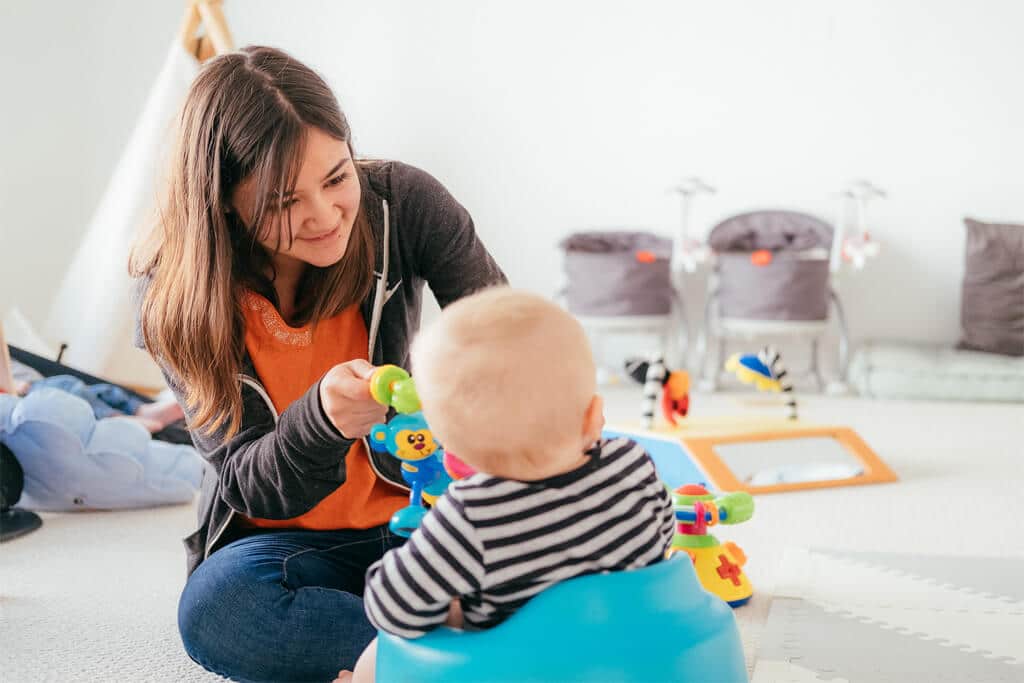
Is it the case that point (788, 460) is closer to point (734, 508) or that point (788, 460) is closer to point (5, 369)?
point (734, 508)

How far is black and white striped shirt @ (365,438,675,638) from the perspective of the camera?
766 mm

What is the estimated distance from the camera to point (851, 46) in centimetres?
335

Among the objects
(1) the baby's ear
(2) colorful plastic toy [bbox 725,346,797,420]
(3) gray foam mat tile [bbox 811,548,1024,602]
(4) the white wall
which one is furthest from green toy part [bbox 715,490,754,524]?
(4) the white wall

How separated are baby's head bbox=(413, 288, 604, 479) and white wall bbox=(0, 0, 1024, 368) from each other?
2.74m

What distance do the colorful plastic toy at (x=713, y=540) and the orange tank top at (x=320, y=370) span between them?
37 centimetres

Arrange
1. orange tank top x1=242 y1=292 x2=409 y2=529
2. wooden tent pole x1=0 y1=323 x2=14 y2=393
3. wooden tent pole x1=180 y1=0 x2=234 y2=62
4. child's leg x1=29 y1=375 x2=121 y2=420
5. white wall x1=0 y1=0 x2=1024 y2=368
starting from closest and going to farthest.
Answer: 1. orange tank top x1=242 y1=292 x2=409 y2=529
2. wooden tent pole x1=0 y1=323 x2=14 y2=393
3. child's leg x1=29 y1=375 x2=121 y2=420
4. wooden tent pole x1=180 y1=0 x2=234 y2=62
5. white wall x1=0 y1=0 x2=1024 y2=368

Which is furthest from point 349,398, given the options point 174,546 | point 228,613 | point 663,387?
point 663,387

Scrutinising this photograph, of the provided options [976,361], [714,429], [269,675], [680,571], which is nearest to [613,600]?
[680,571]

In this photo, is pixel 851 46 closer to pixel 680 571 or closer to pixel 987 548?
pixel 987 548

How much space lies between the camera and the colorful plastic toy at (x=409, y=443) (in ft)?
2.71

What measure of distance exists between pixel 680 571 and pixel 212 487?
0.54 meters

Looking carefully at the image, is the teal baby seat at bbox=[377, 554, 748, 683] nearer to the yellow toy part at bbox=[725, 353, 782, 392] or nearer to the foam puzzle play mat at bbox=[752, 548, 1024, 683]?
the foam puzzle play mat at bbox=[752, 548, 1024, 683]

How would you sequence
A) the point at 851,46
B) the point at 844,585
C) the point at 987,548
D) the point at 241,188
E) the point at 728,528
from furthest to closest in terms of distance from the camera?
the point at 851,46
the point at 728,528
the point at 987,548
the point at 844,585
the point at 241,188

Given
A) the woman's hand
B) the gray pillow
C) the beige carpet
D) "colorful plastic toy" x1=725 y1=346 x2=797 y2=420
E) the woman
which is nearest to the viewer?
the woman's hand
